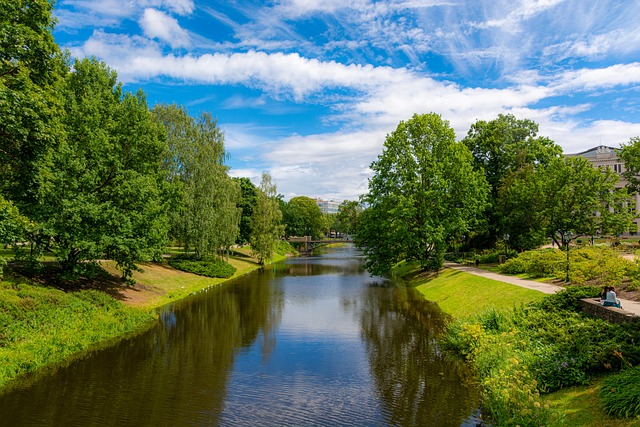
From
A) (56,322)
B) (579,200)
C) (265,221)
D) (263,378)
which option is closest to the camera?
A: (263,378)

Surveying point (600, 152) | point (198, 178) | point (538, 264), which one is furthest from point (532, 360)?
point (600, 152)

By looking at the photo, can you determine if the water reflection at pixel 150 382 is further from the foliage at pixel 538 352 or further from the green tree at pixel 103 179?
the foliage at pixel 538 352

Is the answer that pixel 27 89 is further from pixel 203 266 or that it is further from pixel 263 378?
pixel 203 266

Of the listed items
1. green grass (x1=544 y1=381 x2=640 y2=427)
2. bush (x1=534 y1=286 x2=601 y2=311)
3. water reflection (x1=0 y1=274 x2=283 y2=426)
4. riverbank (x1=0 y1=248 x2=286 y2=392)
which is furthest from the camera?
bush (x1=534 y1=286 x2=601 y2=311)

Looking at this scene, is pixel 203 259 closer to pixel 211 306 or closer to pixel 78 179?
pixel 211 306

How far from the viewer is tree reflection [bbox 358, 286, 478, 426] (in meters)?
14.0

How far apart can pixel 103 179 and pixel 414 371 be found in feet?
85.2

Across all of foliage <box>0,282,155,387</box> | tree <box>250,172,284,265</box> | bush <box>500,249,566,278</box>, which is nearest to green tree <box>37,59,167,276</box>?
foliage <box>0,282,155,387</box>

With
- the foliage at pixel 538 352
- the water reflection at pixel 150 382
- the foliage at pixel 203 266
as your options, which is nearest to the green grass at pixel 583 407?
the foliage at pixel 538 352

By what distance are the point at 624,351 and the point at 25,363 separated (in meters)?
22.4

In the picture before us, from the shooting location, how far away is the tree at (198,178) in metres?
50.0

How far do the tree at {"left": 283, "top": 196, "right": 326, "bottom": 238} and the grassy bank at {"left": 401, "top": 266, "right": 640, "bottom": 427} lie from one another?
103 meters

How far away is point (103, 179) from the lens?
31422 millimetres

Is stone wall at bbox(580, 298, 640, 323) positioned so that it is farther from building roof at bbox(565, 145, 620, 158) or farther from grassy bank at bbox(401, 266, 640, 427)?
building roof at bbox(565, 145, 620, 158)
